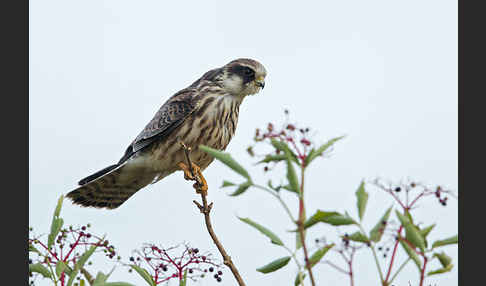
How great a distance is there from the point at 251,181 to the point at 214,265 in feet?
3.25

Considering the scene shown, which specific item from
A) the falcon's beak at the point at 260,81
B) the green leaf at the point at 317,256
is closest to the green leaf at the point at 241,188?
the green leaf at the point at 317,256

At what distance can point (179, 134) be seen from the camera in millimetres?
4320

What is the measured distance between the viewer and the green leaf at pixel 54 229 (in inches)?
60.6

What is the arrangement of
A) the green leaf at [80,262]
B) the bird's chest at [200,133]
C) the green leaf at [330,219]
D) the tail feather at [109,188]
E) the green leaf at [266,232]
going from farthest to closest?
the tail feather at [109,188] → the bird's chest at [200,133] → the green leaf at [80,262] → the green leaf at [266,232] → the green leaf at [330,219]

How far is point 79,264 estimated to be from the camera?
1527mm

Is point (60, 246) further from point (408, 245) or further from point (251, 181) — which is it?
point (408, 245)

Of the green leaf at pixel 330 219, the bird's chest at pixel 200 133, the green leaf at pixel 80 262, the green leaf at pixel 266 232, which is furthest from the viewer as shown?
the bird's chest at pixel 200 133

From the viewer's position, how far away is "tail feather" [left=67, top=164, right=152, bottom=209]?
14.8ft

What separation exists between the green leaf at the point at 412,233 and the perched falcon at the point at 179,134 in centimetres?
321

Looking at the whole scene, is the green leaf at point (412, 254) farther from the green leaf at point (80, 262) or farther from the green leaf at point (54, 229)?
the green leaf at point (54, 229)

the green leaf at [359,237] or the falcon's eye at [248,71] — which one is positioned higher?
the falcon's eye at [248,71]

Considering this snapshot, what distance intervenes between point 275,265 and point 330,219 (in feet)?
0.73

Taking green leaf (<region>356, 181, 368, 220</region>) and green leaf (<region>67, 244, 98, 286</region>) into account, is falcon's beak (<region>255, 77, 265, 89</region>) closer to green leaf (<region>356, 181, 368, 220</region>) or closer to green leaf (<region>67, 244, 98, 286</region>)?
green leaf (<region>67, 244, 98, 286</region>)

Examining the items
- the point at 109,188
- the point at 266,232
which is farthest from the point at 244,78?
the point at 266,232
